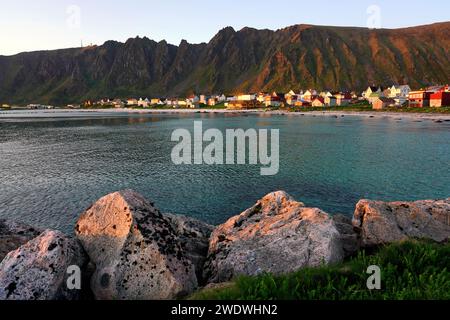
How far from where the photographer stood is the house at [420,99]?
174 meters

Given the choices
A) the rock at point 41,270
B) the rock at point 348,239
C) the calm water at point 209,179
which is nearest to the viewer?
the rock at point 41,270

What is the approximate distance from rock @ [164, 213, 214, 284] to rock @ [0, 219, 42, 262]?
23.9 ft

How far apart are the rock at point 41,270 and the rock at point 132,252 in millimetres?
986

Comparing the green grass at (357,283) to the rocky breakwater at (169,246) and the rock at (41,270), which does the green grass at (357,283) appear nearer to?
the rocky breakwater at (169,246)

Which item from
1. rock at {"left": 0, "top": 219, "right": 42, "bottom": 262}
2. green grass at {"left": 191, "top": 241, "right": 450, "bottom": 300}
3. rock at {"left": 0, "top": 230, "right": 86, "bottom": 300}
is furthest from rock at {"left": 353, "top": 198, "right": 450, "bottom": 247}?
rock at {"left": 0, "top": 219, "right": 42, "bottom": 262}

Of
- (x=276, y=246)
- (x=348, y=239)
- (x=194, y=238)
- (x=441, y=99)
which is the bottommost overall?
(x=194, y=238)

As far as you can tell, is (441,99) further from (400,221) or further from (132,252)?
(132,252)

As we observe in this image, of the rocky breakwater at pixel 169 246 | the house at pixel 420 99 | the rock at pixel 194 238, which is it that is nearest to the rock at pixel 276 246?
the rocky breakwater at pixel 169 246

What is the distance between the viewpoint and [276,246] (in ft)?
47.4

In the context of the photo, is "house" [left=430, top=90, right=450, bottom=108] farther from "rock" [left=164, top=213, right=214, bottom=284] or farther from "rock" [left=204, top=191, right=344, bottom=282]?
"rock" [left=164, top=213, right=214, bottom=284]

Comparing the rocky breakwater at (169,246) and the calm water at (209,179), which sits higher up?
the rocky breakwater at (169,246)

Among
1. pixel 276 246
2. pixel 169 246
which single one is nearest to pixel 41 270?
pixel 169 246

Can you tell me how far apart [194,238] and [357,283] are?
10035mm

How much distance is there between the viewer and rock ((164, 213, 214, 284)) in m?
16.0
